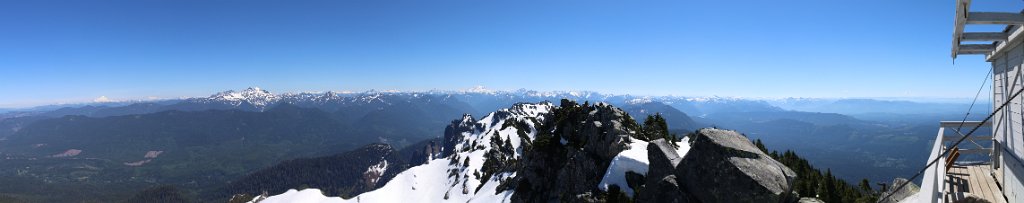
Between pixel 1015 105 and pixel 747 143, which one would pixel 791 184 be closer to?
pixel 747 143

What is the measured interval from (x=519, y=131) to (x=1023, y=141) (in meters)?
158

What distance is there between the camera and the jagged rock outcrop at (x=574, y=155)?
43.2m

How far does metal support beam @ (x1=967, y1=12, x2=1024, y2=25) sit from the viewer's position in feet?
30.7

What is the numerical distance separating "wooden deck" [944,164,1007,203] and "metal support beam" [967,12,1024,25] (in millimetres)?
5220

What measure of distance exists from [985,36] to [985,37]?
0.04 meters

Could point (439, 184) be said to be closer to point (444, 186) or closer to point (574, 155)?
point (444, 186)

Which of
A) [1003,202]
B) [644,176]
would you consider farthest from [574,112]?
[1003,202]

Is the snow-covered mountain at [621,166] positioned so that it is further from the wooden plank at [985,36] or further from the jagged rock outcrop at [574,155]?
the wooden plank at [985,36]

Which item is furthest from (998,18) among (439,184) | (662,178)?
(439,184)

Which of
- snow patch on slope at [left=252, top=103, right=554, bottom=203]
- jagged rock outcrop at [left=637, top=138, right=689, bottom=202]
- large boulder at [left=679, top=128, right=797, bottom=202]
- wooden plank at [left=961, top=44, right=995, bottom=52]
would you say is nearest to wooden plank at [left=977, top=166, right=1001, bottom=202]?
wooden plank at [left=961, top=44, right=995, bottom=52]

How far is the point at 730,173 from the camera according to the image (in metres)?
22.3

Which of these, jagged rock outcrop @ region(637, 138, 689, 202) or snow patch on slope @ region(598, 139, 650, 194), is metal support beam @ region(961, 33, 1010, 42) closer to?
jagged rock outcrop @ region(637, 138, 689, 202)

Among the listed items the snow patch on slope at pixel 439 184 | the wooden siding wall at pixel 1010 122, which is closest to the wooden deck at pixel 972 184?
the wooden siding wall at pixel 1010 122

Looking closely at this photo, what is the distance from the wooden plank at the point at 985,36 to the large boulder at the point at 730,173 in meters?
11.9
